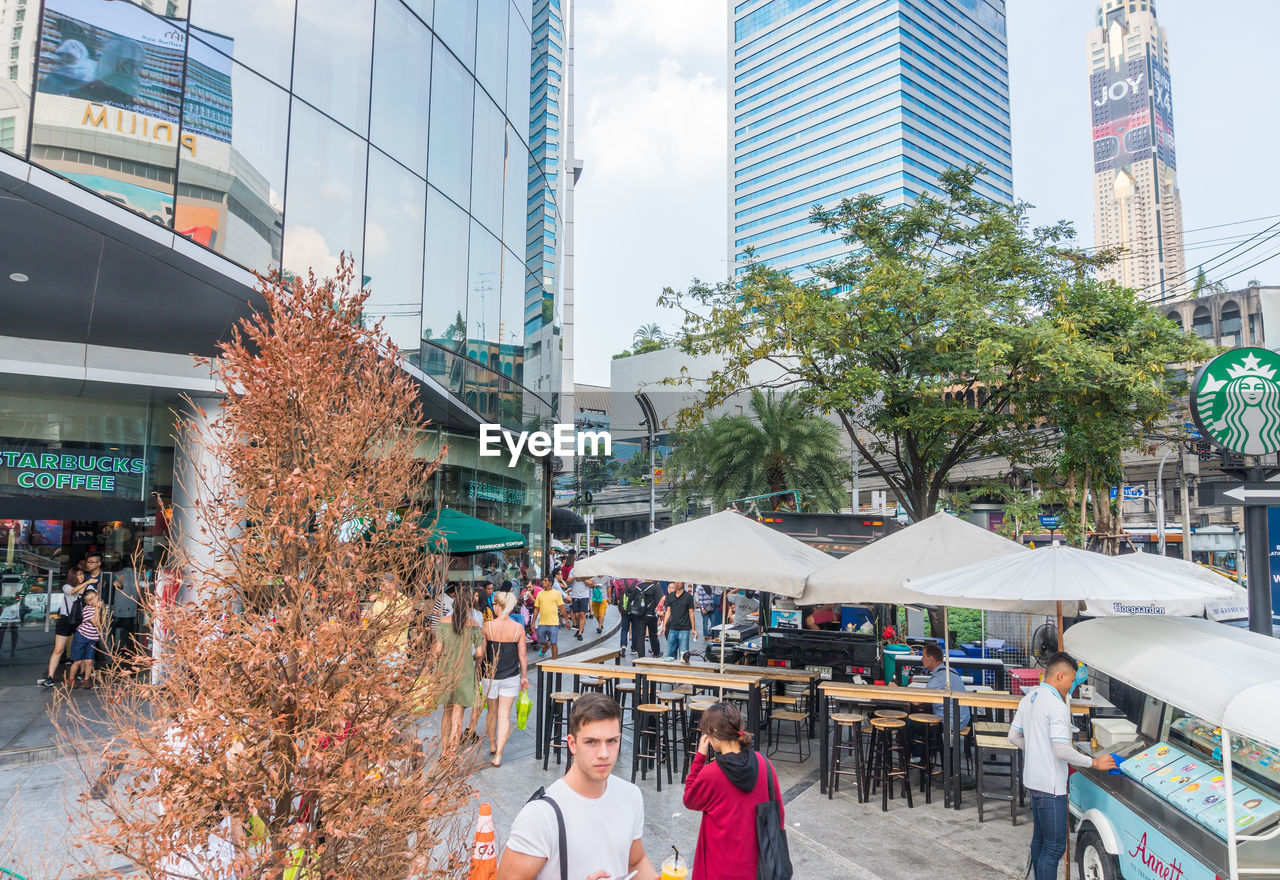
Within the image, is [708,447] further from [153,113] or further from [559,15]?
[153,113]

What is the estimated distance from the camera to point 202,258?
11.5 meters

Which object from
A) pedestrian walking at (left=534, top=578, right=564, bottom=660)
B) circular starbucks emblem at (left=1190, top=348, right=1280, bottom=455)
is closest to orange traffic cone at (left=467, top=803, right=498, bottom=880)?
circular starbucks emblem at (left=1190, top=348, right=1280, bottom=455)

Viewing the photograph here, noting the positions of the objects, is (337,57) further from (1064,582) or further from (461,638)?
(1064,582)

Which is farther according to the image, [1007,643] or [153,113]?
[1007,643]

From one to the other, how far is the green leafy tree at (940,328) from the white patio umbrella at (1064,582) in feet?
26.4

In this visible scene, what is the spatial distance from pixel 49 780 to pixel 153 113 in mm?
8579

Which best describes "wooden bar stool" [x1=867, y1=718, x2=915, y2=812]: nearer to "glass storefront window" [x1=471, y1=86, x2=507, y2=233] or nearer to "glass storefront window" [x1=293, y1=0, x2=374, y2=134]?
"glass storefront window" [x1=293, y1=0, x2=374, y2=134]

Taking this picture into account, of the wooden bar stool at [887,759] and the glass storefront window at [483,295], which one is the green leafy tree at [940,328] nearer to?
the glass storefront window at [483,295]

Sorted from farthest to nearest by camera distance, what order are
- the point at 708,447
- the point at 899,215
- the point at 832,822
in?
the point at 708,447 → the point at 899,215 → the point at 832,822

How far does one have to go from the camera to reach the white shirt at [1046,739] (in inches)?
217

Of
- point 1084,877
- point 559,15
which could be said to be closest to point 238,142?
point 1084,877

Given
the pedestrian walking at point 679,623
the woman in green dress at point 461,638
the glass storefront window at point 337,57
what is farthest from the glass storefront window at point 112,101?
the pedestrian walking at point 679,623

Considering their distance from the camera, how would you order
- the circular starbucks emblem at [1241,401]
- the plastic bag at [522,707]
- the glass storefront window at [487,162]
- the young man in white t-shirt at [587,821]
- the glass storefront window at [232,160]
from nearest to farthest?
1. the young man in white t-shirt at [587,821]
2. the circular starbucks emblem at [1241,401]
3. the plastic bag at [522,707]
4. the glass storefront window at [232,160]
5. the glass storefront window at [487,162]

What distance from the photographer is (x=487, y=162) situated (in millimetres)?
20766
